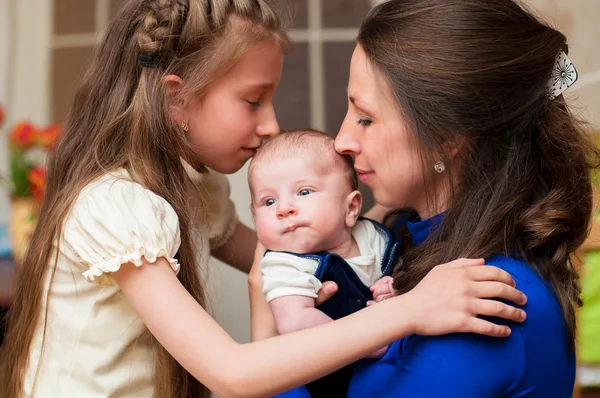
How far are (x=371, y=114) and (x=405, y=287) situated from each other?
319 millimetres

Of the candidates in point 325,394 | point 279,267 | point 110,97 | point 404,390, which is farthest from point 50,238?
point 404,390

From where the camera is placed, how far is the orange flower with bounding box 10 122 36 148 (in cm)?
313

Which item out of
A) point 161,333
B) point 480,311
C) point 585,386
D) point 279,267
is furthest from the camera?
point 585,386

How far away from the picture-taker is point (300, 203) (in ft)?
4.73

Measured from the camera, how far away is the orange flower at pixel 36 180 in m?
2.99

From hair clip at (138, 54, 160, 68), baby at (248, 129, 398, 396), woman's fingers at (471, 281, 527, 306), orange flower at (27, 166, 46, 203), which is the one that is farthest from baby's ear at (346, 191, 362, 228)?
orange flower at (27, 166, 46, 203)

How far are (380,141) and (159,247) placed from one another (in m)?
0.43

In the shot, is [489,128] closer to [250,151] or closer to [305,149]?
[305,149]

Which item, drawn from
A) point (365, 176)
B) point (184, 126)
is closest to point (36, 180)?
point (184, 126)

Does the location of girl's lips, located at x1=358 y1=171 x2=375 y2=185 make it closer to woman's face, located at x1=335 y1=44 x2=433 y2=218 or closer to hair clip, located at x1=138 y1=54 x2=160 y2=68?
woman's face, located at x1=335 y1=44 x2=433 y2=218

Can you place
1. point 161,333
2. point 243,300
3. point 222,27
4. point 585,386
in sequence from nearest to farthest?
1. point 161,333
2. point 222,27
3. point 243,300
4. point 585,386

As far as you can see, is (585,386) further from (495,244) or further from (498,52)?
(498,52)

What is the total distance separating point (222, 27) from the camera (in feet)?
5.12

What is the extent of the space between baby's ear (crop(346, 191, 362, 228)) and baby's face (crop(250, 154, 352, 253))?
13 mm
